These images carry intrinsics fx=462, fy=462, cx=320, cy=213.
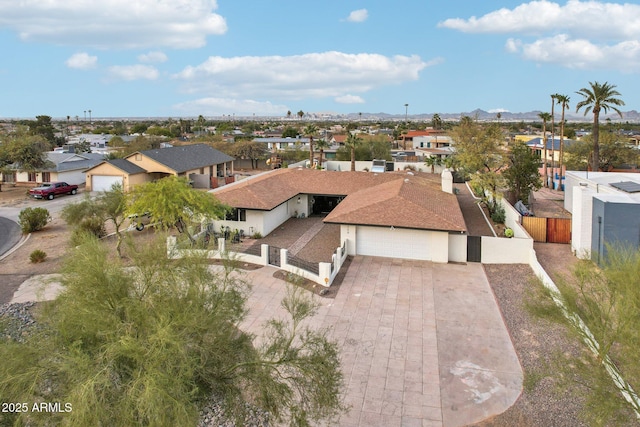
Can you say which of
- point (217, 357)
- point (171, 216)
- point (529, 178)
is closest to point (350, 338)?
point (217, 357)

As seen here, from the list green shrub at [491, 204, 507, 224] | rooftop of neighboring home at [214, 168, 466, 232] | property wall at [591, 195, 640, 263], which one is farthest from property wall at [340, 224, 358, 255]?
green shrub at [491, 204, 507, 224]

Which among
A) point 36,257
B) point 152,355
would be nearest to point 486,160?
point 36,257

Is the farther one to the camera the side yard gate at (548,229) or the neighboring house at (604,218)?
the side yard gate at (548,229)

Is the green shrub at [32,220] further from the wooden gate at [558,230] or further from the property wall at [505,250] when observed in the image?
the wooden gate at [558,230]

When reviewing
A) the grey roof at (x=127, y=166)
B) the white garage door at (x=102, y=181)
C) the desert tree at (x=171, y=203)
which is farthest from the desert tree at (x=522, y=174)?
the white garage door at (x=102, y=181)

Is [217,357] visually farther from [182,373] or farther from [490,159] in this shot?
[490,159]

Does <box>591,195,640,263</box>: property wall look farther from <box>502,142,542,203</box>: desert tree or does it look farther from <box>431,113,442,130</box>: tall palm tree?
<box>431,113,442,130</box>: tall palm tree
